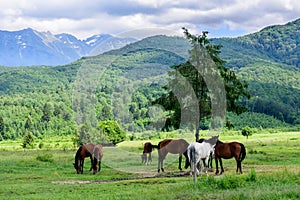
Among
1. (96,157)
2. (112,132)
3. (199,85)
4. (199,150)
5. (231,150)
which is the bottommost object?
(112,132)

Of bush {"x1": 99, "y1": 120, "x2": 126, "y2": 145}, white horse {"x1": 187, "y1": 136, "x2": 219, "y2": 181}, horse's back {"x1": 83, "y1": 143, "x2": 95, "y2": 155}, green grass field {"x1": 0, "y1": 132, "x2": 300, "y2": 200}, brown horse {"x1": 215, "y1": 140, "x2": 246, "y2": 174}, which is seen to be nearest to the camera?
green grass field {"x1": 0, "y1": 132, "x2": 300, "y2": 200}

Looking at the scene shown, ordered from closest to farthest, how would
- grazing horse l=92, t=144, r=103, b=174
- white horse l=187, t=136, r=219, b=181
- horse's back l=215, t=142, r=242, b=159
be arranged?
1. white horse l=187, t=136, r=219, b=181
2. horse's back l=215, t=142, r=242, b=159
3. grazing horse l=92, t=144, r=103, b=174

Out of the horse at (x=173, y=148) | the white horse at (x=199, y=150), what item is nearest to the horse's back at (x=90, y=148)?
the horse at (x=173, y=148)

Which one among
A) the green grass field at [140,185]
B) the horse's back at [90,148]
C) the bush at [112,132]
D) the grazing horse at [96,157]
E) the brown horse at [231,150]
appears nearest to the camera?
the green grass field at [140,185]

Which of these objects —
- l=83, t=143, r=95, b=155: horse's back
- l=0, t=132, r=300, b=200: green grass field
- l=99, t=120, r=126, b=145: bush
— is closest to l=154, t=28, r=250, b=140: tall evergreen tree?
l=0, t=132, r=300, b=200: green grass field

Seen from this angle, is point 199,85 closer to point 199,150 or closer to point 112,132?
point 199,150

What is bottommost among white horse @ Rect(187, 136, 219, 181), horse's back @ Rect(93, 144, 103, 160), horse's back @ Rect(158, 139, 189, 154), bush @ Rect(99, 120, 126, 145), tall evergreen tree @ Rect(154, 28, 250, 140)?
bush @ Rect(99, 120, 126, 145)

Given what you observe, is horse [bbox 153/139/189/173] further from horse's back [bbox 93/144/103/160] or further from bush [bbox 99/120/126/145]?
bush [bbox 99/120/126/145]

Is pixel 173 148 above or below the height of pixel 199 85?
below

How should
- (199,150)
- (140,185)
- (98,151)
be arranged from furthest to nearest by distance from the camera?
(98,151)
(199,150)
(140,185)

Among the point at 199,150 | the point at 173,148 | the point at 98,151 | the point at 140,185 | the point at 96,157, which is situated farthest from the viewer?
the point at 98,151

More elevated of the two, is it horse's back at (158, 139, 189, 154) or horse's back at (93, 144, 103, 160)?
horse's back at (158, 139, 189, 154)

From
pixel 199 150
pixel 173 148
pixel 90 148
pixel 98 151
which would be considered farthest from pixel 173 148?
pixel 199 150

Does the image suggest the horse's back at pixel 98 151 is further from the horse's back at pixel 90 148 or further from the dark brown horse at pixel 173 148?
the dark brown horse at pixel 173 148
